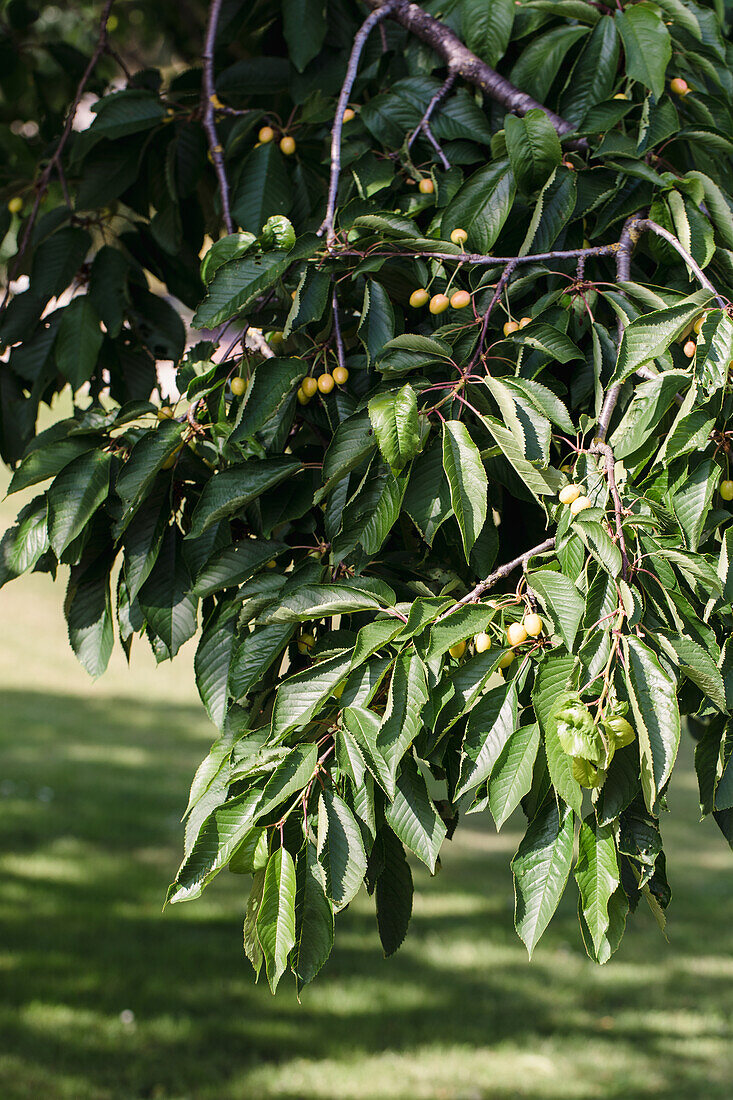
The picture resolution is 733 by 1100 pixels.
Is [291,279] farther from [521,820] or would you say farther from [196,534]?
[521,820]

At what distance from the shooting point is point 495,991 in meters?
3.77

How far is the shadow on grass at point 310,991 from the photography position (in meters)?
3.16

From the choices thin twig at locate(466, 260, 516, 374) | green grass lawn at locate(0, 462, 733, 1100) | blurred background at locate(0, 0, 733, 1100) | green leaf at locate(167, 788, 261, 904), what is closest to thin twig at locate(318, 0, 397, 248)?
thin twig at locate(466, 260, 516, 374)

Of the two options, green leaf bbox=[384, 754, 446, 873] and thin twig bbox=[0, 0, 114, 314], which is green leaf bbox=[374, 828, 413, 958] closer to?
green leaf bbox=[384, 754, 446, 873]

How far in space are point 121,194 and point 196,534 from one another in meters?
1.13

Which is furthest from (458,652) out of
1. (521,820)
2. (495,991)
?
(521,820)

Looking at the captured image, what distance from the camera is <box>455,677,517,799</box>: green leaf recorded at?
1.06m

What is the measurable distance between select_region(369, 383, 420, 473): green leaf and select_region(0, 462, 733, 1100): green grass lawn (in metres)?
2.60

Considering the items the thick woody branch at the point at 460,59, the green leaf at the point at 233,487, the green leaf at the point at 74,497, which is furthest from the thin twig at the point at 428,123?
the green leaf at the point at 74,497

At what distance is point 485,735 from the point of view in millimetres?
1064

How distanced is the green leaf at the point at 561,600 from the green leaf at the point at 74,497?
62cm

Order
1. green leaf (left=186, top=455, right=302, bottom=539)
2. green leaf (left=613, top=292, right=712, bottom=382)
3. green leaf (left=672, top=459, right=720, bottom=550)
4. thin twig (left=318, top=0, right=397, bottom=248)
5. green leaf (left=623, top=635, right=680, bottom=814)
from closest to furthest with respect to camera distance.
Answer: green leaf (left=623, top=635, right=680, bottom=814)
green leaf (left=672, top=459, right=720, bottom=550)
green leaf (left=613, top=292, right=712, bottom=382)
green leaf (left=186, top=455, right=302, bottom=539)
thin twig (left=318, top=0, right=397, bottom=248)

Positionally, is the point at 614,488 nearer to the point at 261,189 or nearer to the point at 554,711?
the point at 554,711

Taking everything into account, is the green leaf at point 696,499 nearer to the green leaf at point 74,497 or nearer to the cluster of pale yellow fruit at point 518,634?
the cluster of pale yellow fruit at point 518,634
